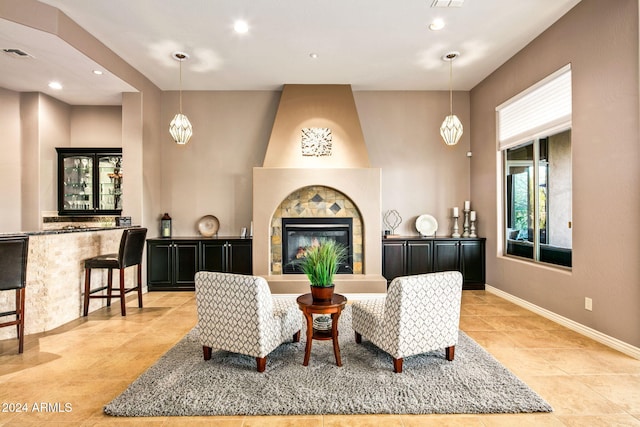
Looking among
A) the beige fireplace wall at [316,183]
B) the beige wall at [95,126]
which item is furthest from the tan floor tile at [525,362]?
the beige wall at [95,126]

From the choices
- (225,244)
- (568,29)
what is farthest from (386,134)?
(225,244)

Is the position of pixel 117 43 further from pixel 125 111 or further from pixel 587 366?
pixel 587 366

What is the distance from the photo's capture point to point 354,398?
2.25 meters

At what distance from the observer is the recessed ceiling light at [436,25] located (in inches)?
146

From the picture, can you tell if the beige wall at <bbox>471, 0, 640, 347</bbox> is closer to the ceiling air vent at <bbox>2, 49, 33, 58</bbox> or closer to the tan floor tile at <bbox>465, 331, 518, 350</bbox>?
the tan floor tile at <bbox>465, 331, 518, 350</bbox>

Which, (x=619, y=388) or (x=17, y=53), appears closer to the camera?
(x=619, y=388)

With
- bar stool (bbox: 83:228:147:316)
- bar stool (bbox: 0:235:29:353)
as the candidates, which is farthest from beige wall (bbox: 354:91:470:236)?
bar stool (bbox: 0:235:29:353)

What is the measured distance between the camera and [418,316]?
8.44ft

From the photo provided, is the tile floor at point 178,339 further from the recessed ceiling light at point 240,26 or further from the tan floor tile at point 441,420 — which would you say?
the recessed ceiling light at point 240,26

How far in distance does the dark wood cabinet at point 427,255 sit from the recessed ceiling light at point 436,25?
2962mm

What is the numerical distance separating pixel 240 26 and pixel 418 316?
3519 millimetres

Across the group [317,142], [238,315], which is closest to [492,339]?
[238,315]

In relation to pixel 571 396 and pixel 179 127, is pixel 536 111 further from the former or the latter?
pixel 179 127

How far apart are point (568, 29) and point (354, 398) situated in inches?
167
